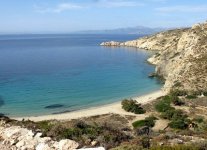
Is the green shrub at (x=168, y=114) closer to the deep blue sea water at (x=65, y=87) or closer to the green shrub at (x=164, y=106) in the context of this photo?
the green shrub at (x=164, y=106)

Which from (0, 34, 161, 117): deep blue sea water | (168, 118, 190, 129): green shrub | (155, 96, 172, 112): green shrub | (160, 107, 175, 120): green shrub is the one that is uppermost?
(168, 118, 190, 129): green shrub

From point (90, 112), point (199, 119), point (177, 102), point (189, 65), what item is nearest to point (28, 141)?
Result: point (199, 119)

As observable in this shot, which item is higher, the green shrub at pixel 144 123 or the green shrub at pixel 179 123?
the green shrub at pixel 179 123

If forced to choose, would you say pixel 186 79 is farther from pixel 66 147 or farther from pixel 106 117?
pixel 66 147

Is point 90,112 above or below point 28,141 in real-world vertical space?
below

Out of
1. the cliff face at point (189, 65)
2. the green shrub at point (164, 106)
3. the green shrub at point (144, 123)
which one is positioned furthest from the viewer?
the cliff face at point (189, 65)

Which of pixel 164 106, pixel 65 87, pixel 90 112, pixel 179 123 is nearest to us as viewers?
pixel 179 123

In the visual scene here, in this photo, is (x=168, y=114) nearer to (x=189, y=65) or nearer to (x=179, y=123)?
(x=179, y=123)

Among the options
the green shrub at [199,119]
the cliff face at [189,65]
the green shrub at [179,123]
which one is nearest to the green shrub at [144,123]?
the green shrub at [179,123]

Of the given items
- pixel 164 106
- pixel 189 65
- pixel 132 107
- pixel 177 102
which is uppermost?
pixel 189 65

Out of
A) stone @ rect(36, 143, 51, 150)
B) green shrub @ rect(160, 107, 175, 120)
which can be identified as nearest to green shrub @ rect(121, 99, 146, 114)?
green shrub @ rect(160, 107, 175, 120)

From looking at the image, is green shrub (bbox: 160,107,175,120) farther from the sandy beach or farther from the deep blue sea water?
the deep blue sea water

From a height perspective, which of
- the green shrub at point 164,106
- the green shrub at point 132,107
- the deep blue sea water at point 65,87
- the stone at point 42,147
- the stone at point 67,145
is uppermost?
the stone at point 67,145

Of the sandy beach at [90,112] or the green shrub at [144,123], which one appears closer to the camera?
the green shrub at [144,123]
